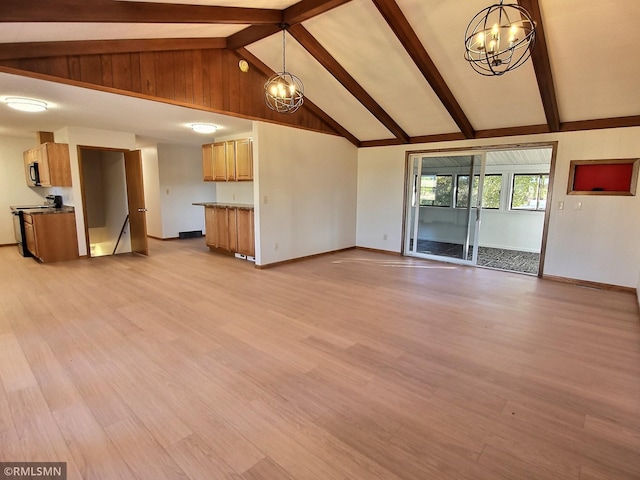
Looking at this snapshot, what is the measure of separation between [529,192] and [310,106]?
5.32 m

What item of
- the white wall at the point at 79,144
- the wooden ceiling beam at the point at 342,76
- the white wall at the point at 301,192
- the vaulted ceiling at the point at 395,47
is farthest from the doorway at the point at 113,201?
the wooden ceiling beam at the point at 342,76

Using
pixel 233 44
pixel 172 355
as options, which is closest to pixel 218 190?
pixel 233 44

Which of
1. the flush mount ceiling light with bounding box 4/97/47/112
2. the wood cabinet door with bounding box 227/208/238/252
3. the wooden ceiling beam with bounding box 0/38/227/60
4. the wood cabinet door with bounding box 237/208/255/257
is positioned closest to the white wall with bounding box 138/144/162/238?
the wood cabinet door with bounding box 227/208/238/252

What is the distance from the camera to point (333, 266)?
5.75m

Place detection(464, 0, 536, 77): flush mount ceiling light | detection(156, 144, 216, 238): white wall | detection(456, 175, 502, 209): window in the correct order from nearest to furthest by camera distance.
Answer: detection(464, 0, 536, 77): flush mount ceiling light → detection(456, 175, 502, 209): window → detection(156, 144, 216, 238): white wall

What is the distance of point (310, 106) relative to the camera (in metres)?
5.78

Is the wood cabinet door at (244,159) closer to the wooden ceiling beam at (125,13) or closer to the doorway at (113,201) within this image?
the doorway at (113,201)

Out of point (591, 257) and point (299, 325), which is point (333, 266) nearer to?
point (299, 325)

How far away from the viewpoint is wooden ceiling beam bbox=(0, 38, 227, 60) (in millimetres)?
3014

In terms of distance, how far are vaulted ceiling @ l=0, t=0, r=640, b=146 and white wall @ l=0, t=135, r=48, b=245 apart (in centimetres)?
533

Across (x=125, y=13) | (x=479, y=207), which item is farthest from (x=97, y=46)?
(x=479, y=207)

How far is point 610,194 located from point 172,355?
18.9 ft

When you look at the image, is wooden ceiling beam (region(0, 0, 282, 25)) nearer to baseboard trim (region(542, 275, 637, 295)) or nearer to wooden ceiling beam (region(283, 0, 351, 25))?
wooden ceiling beam (region(283, 0, 351, 25))

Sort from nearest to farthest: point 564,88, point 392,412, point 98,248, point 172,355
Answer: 1. point 392,412
2. point 172,355
3. point 564,88
4. point 98,248
